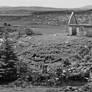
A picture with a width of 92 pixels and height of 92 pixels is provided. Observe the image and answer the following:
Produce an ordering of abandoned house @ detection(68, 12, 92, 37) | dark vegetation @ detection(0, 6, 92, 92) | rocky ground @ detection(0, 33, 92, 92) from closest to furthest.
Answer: rocky ground @ detection(0, 33, 92, 92), dark vegetation @ detection(0, 6, 92, 92), abandoned house @ detection(68, 12, 92, 37)

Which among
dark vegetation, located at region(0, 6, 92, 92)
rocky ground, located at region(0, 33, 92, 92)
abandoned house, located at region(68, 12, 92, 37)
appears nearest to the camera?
rocky ground, located at region(0, 33, 92, 92)

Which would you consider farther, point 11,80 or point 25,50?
point 25,50

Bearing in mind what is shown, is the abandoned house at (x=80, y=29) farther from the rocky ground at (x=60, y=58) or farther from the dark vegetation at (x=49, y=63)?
the dark vegetation at (x=49, y=63)

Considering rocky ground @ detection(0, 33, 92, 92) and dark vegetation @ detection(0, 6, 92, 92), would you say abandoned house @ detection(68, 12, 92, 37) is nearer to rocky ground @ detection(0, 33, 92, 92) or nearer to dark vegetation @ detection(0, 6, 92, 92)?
rocky ground @ detection(0, 33, 92, 92)

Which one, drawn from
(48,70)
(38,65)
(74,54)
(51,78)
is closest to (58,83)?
(51,78)

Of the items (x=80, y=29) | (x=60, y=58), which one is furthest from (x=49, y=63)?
(x=80, y=29)

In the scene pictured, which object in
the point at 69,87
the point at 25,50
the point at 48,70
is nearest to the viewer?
the point at 69,87

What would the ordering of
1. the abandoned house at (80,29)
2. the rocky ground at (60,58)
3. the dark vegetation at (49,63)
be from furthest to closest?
the abandoned house at (80,29) < the dark vegetation at (49,63) < the rocky ground at (60,58)

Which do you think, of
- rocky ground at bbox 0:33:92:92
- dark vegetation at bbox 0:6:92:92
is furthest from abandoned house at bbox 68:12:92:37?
dark vegetation at bbox 0:6:92:92

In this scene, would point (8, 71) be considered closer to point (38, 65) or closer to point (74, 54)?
point (38, 65)

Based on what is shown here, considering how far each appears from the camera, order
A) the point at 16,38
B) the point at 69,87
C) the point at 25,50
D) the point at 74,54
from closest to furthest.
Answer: the point at 69,87
the point at 74,54
the point at 25,50
the point at 16,38

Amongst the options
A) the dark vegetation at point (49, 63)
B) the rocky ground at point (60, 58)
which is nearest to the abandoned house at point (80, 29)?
the rocky ground at point (60, 58)
